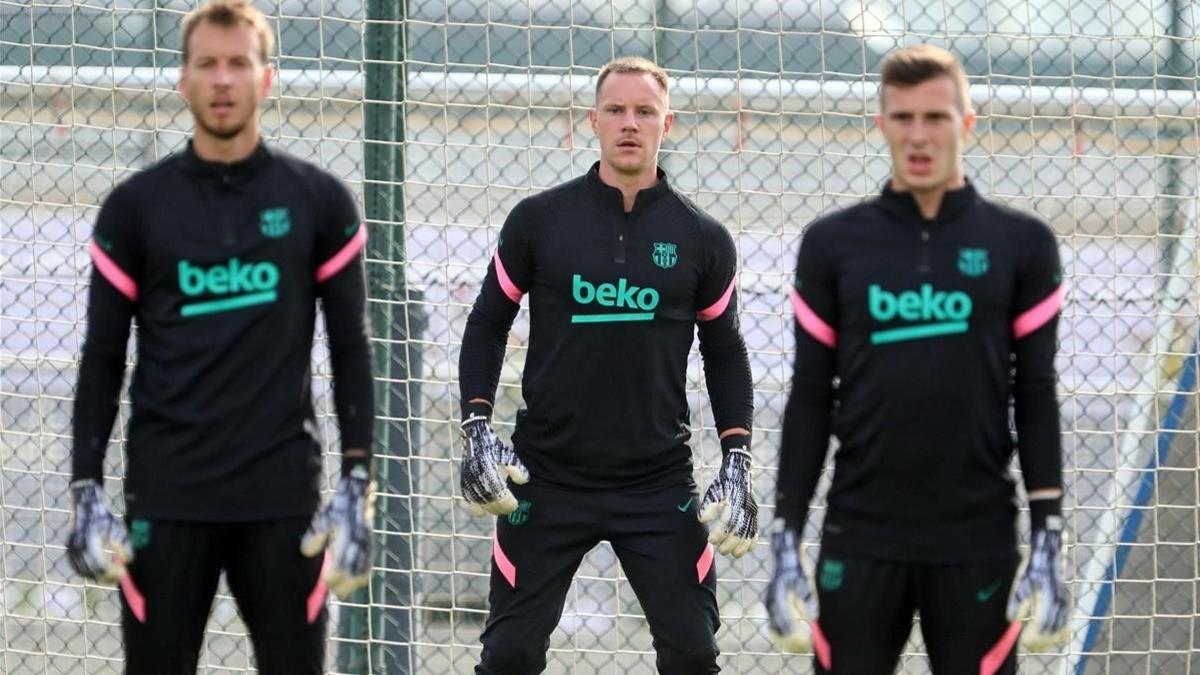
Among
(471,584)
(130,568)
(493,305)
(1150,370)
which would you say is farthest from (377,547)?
(1150,370)

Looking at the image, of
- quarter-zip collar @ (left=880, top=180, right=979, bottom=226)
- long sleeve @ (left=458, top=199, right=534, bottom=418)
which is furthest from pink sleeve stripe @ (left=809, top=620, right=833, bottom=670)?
long sleeve @ (left=458, top=199, right=534, bottom=418)

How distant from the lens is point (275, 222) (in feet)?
12.7

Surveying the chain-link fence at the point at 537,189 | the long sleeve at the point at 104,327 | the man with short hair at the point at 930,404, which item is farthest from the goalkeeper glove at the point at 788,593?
the chain-link fence at the point at 537,189

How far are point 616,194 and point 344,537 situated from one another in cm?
146

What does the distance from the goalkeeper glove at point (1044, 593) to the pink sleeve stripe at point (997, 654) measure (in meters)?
0.04

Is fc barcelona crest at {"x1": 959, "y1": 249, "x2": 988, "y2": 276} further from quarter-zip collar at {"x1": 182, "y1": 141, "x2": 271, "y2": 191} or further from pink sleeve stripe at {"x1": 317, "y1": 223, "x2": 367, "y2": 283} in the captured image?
quarter-zip collar at {"x1": 182, "y1": 141, "x2": 271, "y2": 191}

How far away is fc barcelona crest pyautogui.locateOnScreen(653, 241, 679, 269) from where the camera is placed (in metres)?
4.88

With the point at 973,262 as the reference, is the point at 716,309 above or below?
below

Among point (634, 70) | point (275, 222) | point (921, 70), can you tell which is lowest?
point (275, 222)

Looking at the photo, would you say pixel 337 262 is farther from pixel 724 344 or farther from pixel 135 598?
pixel 724 344

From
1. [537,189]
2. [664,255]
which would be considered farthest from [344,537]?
[537,189]

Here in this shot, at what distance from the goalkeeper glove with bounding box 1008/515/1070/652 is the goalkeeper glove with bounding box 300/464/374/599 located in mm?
1397

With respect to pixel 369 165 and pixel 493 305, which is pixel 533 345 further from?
pixel 369 165

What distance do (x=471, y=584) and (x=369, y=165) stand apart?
155cm
